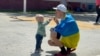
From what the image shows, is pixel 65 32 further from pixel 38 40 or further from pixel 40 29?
pixel 38 40

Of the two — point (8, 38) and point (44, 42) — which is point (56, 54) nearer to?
point (44, 42)

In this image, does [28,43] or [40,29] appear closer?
[40,29]

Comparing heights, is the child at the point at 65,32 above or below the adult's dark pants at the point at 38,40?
above

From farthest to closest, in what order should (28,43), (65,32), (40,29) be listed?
(28,43) → (40,29) → (65,32)

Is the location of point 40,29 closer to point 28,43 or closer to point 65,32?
point 65,32

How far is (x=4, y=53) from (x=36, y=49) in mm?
936

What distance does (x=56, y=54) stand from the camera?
933 centimetres

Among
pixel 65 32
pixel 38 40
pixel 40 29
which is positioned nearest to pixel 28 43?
pixel 38 40

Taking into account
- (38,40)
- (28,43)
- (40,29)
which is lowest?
(28,43)

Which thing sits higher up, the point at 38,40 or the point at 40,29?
the point at 40,29

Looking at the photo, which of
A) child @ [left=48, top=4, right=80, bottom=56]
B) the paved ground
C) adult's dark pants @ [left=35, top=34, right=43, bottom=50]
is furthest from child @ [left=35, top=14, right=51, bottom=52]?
child @ [left=48, top=4, right=80, bottom=56]

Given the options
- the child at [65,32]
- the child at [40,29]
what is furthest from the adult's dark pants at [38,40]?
the child at [65,32]

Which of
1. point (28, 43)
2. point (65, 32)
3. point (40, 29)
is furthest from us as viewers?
point (28, 43)

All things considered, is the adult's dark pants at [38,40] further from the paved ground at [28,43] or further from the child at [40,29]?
the paved ground at [28,43]
